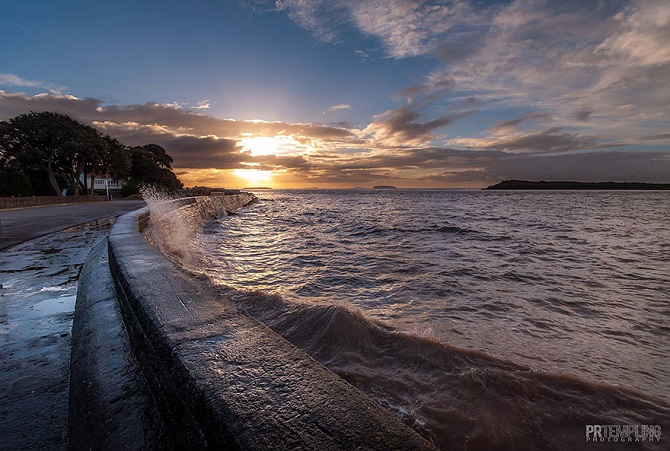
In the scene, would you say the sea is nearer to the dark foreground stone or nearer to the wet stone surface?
the dark foreground stone

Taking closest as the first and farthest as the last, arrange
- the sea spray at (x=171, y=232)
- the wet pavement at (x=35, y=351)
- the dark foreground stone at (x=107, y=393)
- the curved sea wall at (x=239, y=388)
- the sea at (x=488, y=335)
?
the curved sea wall at (x=239, y=388)
the dark foreground stone at (x=107, y=393)
the wet pavement at (x=35, y=351)
the sea at (x=488, y=335)
the sea spray at (x=171, y=232)

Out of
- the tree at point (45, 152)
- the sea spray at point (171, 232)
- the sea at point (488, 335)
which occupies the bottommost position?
the sea at point (488, 335)

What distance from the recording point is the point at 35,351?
2.45 metres

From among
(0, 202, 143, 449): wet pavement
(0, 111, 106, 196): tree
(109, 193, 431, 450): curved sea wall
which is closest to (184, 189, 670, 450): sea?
(109, 193, 431, 450): curved sea wall

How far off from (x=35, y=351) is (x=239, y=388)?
7.81 feet

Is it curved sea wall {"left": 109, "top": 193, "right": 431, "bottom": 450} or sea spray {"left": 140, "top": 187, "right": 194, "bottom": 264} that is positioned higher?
curved sea wall {"left": 109, "top": 193, "right": 431, "bottom": 450}

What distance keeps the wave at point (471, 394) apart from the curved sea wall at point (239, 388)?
1.24 metres

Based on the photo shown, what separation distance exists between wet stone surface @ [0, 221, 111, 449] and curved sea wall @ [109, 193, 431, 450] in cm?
49

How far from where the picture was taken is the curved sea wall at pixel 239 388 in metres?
1.06

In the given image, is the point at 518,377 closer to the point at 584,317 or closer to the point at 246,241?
the point at 584,317

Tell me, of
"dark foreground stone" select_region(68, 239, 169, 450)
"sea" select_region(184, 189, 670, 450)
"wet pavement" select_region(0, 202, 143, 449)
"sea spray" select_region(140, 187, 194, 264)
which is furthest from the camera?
"sea spray" select_region(140, 187, 194, 264)

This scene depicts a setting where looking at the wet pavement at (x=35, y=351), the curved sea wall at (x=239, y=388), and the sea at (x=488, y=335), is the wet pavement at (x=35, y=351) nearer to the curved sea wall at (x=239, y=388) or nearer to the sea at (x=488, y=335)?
the curved sea wall at (x=239, y=388)

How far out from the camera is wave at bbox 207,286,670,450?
215cm

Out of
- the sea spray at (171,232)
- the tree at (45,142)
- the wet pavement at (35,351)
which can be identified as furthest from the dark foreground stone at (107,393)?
the tree at (45,142)
